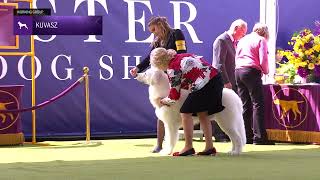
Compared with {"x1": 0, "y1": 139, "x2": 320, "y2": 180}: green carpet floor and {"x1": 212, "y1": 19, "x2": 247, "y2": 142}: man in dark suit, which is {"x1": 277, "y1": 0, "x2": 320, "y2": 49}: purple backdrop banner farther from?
{"x1": 0, "y1": 139, "x2": 320, "y2": 180}: green carpet floor

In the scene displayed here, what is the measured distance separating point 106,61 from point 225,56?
162 cm

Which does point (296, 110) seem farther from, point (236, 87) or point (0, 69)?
point (0, 69)

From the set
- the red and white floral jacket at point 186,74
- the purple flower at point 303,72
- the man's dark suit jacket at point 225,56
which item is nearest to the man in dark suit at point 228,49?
the man's dark suit jacket at point 225,56

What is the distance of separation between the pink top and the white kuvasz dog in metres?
1.86

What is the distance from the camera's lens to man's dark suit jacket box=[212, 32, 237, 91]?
28.9 feet

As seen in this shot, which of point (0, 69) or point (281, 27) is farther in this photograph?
point (281, 27)

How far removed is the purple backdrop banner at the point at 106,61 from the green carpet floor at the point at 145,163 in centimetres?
88

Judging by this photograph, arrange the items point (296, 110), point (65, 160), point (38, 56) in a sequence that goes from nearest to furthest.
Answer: point (65, 160), point (296, 110), point (38, 56)

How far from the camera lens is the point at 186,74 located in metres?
6.46

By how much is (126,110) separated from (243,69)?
1.85 meters

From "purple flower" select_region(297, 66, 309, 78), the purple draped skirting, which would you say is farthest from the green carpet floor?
"purple flower" select_region(297, 66, 309, 78)

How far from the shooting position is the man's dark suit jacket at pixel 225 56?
8805 mm

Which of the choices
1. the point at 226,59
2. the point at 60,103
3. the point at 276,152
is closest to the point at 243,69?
the point at 226,59

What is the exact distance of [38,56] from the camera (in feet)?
30.4
